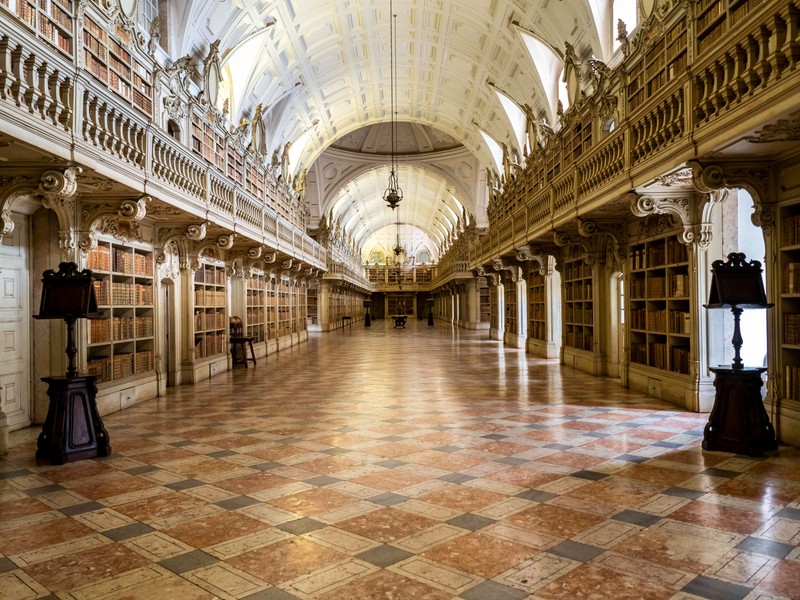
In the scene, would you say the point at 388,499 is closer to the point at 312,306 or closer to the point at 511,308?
the point at 511,308

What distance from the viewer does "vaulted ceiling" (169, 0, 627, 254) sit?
41.2 ft

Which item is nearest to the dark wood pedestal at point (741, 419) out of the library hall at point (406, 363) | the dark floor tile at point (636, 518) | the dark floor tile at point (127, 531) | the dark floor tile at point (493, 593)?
the library hall at point (406, 363)

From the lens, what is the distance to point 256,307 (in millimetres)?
17078

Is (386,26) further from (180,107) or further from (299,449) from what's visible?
(299,449)

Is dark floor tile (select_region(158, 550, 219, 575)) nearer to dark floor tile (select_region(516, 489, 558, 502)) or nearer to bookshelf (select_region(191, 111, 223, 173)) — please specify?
dark floor tile (select_region(516, 489, 558, 502))

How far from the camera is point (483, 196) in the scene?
3108 cm

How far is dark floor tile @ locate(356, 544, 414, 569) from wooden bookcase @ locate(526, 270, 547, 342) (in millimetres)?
13264

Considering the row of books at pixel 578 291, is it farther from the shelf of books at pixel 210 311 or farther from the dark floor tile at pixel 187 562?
the dark floor tile at pixel 187 562

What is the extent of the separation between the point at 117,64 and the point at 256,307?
9953 mm

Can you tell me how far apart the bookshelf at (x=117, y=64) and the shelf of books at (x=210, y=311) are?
13.5 feet

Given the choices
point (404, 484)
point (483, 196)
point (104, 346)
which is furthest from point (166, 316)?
point (483, 196)

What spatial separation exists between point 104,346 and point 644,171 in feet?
25.2

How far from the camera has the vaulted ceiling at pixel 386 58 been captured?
41.2 ft

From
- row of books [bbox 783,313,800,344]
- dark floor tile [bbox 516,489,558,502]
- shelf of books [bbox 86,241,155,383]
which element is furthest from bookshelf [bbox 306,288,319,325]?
dark floor tile [bbox 516,489,558,502]
